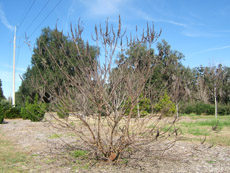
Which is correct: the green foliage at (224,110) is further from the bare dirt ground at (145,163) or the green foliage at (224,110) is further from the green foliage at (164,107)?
the green foliage at (164,107)

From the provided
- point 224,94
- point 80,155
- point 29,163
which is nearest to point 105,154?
point 80,155

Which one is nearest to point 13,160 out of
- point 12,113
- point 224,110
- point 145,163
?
point 145,163

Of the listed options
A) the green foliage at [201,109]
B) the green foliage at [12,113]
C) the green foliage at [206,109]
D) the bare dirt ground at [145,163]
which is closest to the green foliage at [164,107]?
the bare dirt ground at [145,163]

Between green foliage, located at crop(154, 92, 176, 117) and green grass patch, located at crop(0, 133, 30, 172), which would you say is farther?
green grass patch, located at crop(0, 133, 30, 172)

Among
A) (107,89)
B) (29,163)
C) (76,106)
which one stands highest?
(107,89)

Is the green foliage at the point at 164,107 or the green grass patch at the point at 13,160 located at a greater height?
the green foliage at the point at 164,107

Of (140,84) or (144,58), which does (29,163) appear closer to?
(140,84)

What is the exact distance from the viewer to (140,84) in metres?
3.38

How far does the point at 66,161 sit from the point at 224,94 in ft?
107

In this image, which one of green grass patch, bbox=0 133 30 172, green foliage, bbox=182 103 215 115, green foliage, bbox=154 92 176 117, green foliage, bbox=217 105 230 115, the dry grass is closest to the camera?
green foliage, bbox=154 92 176 117

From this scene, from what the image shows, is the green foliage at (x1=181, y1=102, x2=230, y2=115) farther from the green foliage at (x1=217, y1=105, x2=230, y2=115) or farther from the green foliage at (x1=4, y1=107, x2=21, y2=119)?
the green foliage at (x1=4, y1=107, x2=21, y2=119)

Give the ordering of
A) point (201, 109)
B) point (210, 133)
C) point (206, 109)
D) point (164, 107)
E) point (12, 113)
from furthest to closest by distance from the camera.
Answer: point (201, 109), point (206, 109), point (12, 113), point (210, 133), point (164, 107)

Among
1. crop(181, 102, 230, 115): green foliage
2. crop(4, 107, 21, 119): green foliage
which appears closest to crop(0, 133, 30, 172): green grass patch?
crop(4, 107, 21, 119): green foliage

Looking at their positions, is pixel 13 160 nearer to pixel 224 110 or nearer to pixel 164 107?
pixel 164 107
